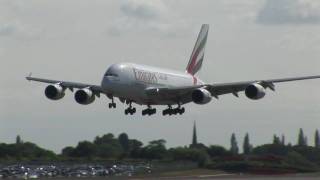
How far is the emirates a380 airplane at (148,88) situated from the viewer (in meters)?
104

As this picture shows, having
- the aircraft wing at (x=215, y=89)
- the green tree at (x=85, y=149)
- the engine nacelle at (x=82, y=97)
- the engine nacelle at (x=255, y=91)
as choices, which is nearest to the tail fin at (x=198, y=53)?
the aircraft wing at (x=215, y=89)

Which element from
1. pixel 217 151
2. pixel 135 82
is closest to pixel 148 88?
pixel 135 82

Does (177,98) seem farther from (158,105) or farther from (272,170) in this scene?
(272,170)

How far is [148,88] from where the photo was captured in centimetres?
10675

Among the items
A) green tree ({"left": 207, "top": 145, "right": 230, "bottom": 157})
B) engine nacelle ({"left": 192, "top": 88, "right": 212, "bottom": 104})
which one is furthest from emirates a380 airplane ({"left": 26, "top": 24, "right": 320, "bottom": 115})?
green tree ({"left": 207, "top": 145, "right": 230, "bottom": 157})

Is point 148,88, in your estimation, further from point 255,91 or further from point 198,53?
point 198,53

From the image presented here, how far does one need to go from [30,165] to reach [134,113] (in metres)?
38.5

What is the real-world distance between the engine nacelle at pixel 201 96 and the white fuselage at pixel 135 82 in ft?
10.7

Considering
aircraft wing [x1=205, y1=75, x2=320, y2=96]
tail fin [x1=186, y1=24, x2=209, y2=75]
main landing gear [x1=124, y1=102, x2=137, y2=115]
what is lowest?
main landing gear [x1=124, y1=102, x2=137, y2=115]

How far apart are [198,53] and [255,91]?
86.6ft

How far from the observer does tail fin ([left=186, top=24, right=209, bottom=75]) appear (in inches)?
5015

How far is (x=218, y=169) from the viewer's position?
5630 inches

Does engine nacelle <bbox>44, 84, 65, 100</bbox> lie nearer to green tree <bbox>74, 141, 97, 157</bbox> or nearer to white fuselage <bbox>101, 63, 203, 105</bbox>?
white fuselage <bbox>101, 63, 203, 105</bbox>

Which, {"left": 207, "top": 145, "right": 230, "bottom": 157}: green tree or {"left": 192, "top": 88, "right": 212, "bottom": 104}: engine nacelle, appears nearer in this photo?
{"left": 192, "top": 88, "right": 212, "bottom": 104}: engine nacelle
